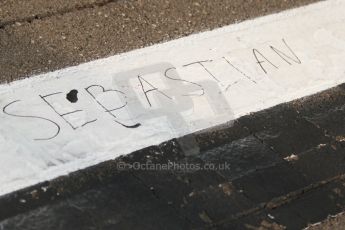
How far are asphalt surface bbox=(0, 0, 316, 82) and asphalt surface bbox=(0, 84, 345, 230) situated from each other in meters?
0.95

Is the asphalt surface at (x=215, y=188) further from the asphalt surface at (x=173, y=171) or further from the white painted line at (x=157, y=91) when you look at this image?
the white painted line at (x=157, y=91)

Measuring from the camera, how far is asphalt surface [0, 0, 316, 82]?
132 inches

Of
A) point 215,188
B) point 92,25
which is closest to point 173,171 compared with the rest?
point 215,188

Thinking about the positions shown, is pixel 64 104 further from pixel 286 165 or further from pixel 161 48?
pixel 286 165

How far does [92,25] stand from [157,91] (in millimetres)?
821

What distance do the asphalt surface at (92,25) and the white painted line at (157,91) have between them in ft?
0.34

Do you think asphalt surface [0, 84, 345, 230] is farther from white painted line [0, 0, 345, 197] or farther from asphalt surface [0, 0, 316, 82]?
asphalt surface [0, 0, 316, 82]

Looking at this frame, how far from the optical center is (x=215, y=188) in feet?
8.70

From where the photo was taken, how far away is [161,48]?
3.56 m

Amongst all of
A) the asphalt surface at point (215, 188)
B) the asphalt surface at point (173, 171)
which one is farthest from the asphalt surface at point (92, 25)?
the asphalt surface at point (215, 188)

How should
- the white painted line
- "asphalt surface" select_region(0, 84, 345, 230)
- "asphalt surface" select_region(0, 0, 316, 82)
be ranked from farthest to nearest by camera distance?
"asphalt surface" select_region(0, 0, 316, 82)
the white painted line
"asphalt surface" select_region(0, 84, 345, 230)

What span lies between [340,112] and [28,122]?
191 centimetres

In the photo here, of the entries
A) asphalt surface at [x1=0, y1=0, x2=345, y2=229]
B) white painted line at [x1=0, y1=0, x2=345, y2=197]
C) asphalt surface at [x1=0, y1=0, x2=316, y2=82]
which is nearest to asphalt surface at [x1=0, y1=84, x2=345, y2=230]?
asphalt surface at [x1=0, y1=0, x2=345, y2=229]

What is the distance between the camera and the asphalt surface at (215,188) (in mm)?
2469
